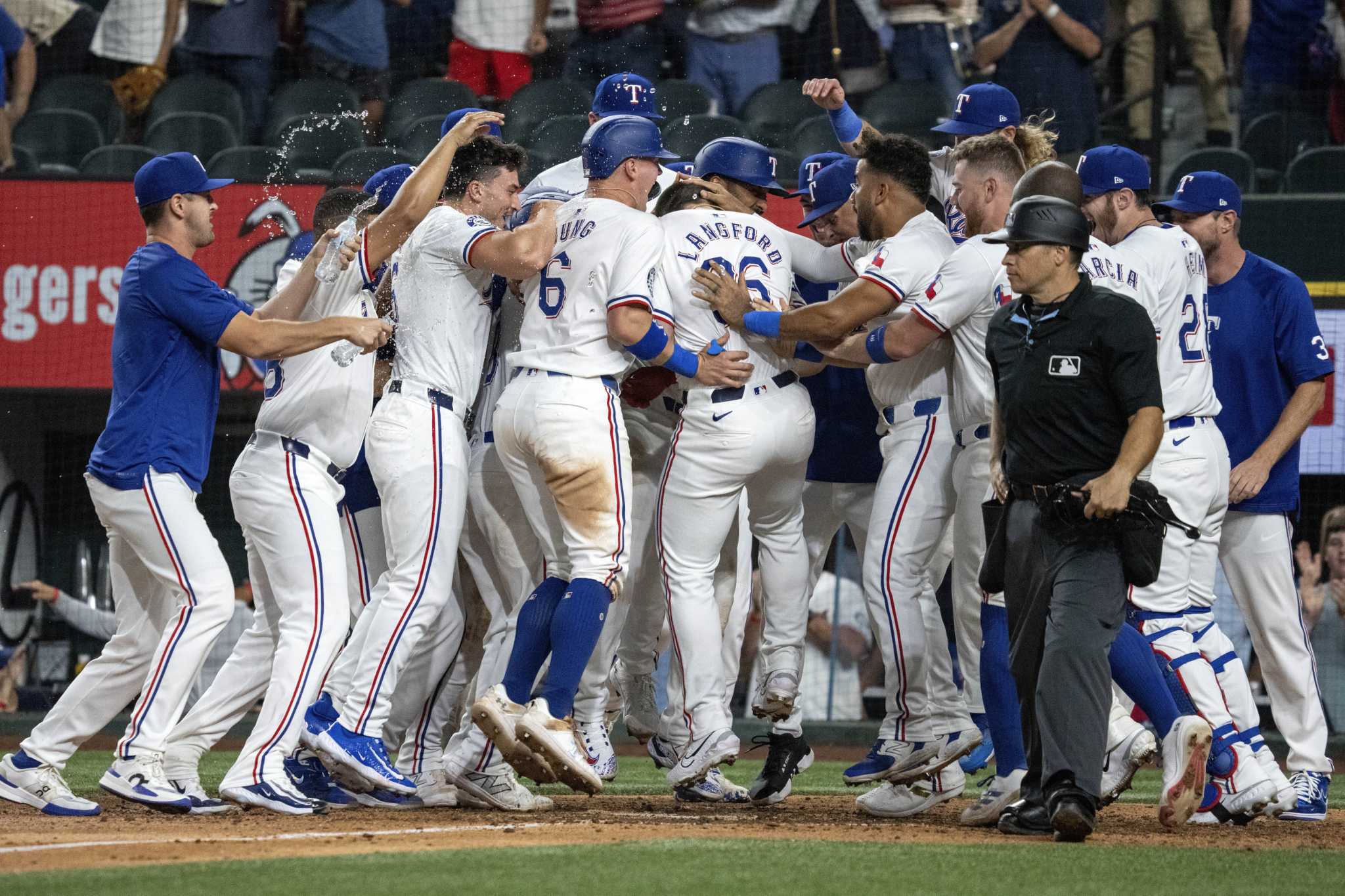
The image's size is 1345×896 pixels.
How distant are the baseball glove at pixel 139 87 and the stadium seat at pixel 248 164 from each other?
1426 mm

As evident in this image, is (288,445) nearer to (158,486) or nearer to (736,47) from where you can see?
(158,486)

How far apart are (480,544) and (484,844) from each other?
1.54 metres

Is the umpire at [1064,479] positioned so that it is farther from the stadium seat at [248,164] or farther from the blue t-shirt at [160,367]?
the stadium seat at [248,164]

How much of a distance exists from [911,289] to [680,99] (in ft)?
15.2

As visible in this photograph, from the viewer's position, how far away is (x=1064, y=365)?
15.1 ft

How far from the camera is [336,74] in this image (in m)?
10.3

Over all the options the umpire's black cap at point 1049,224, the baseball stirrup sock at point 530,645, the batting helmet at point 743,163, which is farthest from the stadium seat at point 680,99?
the umpire's black cap at point 1049,224

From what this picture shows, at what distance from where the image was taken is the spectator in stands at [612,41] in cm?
988

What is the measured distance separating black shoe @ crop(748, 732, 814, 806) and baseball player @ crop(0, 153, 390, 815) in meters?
1.87

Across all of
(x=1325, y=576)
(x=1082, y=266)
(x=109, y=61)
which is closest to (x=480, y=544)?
(x=1082, y=266)

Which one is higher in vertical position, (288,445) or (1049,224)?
(1049,224)

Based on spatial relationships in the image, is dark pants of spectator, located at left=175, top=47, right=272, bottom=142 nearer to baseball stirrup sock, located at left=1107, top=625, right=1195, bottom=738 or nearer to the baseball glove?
the baseball glove

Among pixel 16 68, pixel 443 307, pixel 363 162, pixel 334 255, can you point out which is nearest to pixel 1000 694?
pixel 443 307

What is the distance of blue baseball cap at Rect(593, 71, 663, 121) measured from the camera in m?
6.25
